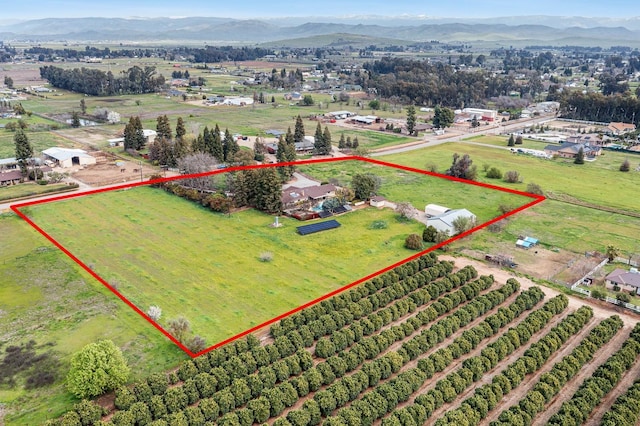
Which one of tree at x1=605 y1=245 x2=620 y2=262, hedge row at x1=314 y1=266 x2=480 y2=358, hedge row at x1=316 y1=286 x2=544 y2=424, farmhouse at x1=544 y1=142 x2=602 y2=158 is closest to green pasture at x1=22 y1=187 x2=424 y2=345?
hedge row at x1=314 y1=266 x2=480 y2=358

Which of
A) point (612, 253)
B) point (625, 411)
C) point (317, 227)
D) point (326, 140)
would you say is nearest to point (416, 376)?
point (625, 411)

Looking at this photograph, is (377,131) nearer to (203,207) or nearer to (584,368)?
(203,207)

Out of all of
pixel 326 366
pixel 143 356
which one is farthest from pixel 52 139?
pixel 326 366

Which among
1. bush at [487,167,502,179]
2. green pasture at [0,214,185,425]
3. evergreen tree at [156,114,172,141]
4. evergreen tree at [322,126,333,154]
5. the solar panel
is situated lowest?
green pasture at [0,214,185,425]

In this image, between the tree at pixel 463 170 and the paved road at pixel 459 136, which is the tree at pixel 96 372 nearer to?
the tree at pixel 463 170

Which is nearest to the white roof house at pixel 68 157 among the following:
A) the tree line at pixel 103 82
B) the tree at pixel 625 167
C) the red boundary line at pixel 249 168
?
the red boundary line at pixel 249 168

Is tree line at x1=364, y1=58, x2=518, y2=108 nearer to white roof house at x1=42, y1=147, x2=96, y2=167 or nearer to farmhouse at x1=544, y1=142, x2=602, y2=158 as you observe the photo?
farmhouse at x1=544, y1=142, x2=602, y2=158
